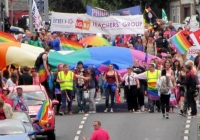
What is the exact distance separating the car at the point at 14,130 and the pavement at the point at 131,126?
12.7ft

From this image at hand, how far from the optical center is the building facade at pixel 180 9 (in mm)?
73750

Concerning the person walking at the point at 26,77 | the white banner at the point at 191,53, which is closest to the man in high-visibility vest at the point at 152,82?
the person walking at the point at 26,77

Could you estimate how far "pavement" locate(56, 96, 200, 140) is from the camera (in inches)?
947

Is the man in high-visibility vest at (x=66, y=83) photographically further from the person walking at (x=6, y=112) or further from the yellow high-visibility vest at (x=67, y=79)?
the person walking at (x=6, y=112)

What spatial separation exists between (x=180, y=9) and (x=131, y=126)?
5013 centimetres

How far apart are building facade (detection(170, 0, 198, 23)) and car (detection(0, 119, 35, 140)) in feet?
174

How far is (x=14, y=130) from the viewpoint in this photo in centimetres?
1975

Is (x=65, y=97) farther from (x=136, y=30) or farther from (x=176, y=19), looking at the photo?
(x=176, y=19)

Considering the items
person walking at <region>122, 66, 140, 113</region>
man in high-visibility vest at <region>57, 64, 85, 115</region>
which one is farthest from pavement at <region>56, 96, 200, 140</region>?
man in high-visibility vest at <region>57, 64, 85, 115</region>

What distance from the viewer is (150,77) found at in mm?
28062

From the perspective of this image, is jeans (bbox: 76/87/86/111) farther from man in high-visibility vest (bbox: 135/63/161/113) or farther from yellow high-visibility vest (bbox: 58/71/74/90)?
man in high-visibility vest (bbox: 135/63/161/113)

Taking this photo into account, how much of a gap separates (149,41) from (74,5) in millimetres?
47118

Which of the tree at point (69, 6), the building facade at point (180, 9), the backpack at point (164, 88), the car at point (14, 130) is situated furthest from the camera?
the tree at point (69, 6)

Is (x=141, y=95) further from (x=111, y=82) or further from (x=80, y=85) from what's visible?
(x=80, y=85)
